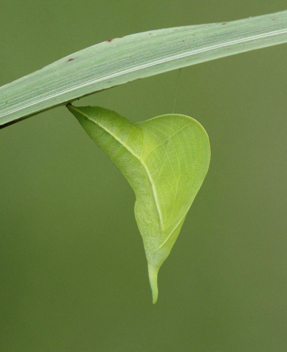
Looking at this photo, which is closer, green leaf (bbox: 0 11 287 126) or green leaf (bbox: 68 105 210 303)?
green leaf (bbox: 0 11 287 126)

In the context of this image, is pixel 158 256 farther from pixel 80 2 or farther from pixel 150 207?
pixel 80 2

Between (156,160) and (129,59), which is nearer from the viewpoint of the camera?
(129,59)

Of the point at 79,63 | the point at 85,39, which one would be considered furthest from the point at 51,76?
the point at 85,39

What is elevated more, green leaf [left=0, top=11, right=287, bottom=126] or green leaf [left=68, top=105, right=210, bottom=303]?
green leaf [left=0, top=11, right=287, bottom=126]

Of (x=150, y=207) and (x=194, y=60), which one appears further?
(x=150, y=207)

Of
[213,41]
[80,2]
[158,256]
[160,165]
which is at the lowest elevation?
[158,256]
